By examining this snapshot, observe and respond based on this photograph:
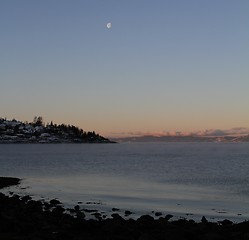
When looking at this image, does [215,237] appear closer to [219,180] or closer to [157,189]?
[157,189]

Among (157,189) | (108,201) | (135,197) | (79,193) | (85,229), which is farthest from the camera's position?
(157,189)

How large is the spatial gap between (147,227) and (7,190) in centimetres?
2701

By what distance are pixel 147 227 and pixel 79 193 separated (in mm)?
21653

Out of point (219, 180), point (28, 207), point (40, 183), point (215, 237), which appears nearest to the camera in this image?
point (215, 237)

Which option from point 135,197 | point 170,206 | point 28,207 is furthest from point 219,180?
point 28,207

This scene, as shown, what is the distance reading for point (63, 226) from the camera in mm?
21953

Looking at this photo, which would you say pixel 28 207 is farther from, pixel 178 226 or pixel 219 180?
pixel 219 180

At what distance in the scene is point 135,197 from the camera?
1588 inches

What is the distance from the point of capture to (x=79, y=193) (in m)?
43.2

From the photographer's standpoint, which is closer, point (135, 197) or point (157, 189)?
point (135, 197)

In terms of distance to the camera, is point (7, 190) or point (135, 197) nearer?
point (135, 197)

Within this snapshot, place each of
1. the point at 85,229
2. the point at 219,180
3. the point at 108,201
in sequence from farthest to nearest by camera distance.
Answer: the point at 219,180 → the point at 108,201 → the point at 85,229

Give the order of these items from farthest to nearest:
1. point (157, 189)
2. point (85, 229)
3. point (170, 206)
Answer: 1. point (157, 189)
2. point (170, 206)
3. point (85, 229)

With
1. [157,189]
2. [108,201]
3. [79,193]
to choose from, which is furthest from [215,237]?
[157,189]
